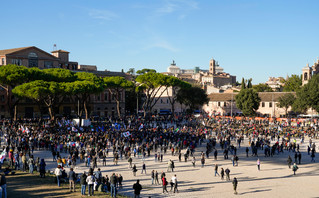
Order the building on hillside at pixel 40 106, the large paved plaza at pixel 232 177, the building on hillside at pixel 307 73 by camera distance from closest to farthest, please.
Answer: the large paved plaza at pixel 232 177, the building on hillside at pixel 40 106, the building on hillside at pixel 307 73

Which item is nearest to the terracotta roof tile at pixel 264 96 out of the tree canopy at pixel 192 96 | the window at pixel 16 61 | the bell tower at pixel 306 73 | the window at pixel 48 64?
the bell tower at pixel 306 73

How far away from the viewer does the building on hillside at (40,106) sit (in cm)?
5722

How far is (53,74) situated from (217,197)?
1541 inches

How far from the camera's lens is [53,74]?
164 feet

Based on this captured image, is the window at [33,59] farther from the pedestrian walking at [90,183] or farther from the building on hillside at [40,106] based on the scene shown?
the pedestrian walking at [90,183]

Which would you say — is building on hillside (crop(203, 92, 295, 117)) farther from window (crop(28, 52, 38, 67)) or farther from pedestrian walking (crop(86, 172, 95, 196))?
pedestrian walking (crop(86, 172, 95, 196))

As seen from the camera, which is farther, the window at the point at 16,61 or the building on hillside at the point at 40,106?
the window at the point at 16,61

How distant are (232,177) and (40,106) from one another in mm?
36293

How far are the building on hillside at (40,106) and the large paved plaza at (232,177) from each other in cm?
2997

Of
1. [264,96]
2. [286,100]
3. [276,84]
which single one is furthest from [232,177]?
[276,84]

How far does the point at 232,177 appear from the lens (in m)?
22.5

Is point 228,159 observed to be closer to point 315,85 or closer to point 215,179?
point 215,179

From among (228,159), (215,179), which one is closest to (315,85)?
(228,159)

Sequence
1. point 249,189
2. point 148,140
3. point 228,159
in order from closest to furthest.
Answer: point 249,189 < point 228,159 < point 148,140
